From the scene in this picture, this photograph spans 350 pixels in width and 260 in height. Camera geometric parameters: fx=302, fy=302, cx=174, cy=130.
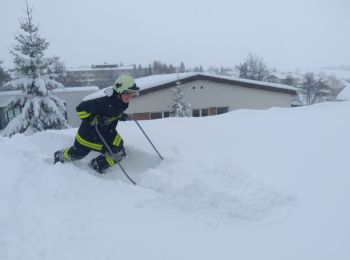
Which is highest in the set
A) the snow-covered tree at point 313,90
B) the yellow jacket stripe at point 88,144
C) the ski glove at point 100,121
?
the ski glove at point 100,121

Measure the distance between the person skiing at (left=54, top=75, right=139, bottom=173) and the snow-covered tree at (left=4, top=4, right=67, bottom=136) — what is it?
422 inches

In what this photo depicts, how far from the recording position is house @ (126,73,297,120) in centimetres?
1739

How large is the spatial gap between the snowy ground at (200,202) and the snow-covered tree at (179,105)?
38.4ft

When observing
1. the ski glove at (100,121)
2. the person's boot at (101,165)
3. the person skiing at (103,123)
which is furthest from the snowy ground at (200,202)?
the ski glove at (100,121)

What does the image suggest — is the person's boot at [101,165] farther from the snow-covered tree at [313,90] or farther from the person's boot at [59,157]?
the snow-covered tree at [313,90]

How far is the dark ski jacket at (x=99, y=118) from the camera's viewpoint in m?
4.23

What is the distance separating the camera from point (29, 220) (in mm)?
2938

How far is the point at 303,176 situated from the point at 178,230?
58.6 inches

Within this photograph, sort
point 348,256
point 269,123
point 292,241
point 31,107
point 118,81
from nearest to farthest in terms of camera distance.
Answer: point 348,256
point 292,241
point 118,81
point 269,123
point 31,107

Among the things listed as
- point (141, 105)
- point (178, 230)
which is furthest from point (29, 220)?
point (141, 105)

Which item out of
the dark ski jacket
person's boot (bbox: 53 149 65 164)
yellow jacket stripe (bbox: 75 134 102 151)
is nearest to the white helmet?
the dark ski jacket

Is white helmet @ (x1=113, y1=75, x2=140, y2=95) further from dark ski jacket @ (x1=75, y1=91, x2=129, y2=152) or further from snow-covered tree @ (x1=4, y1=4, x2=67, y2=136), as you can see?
snow-covered tree @ (x1=4, y1=4, x2=67, y2=136)

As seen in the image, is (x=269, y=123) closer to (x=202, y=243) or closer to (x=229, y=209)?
(x=229, y=209)

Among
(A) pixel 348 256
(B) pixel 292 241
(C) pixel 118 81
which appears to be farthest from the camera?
(C) pixel 118 81
